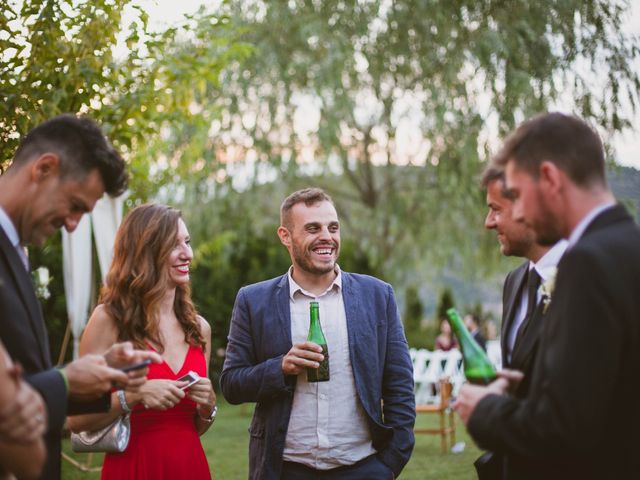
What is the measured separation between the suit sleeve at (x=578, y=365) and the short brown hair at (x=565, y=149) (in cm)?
30

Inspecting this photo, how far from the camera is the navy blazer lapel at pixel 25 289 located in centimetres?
259

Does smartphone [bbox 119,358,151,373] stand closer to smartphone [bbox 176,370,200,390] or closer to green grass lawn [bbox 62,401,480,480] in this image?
smartphone [bbox 176,370,200,390]

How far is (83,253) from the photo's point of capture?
30.5 ft

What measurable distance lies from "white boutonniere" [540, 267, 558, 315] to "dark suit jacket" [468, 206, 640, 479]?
0.60 meters

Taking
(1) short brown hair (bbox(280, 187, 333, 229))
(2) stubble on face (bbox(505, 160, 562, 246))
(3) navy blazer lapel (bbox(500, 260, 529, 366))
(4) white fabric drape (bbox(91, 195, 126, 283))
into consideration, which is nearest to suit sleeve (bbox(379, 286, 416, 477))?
(1) short brown hair (bbox(280, 187, 333, 229))

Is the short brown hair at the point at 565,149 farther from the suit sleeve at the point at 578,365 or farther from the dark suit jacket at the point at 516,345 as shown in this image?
the dark suit jacket at the point at 516,345

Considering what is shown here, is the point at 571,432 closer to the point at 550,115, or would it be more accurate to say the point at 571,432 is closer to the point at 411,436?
the point at 550,115

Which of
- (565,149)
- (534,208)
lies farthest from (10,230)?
(565,149)

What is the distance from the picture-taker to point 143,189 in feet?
28.2

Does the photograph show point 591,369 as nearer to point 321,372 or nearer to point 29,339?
point 29,339

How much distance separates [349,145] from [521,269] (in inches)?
657

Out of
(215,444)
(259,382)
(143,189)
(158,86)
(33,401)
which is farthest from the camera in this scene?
(215,444)

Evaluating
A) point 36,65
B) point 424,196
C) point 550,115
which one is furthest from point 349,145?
point 550,115

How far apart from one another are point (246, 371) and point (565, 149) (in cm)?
225
